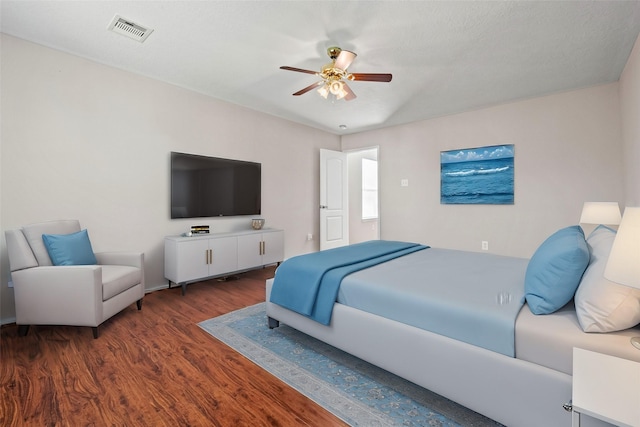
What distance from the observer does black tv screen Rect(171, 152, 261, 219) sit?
12.1 ft

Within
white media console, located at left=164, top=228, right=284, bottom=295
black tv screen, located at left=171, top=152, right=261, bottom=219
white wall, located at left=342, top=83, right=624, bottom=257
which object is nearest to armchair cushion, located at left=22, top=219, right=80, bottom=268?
white media console, located at left=164, top=228, right=284, bottom=295

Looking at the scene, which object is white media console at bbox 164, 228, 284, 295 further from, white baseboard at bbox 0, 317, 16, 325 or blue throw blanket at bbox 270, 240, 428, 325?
blue throw blanket at bbox 270, 240, 428, 325

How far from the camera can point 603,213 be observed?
2.63 m

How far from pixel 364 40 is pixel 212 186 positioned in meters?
2.61

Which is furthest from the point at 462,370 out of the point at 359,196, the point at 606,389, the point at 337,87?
the point at 359,196

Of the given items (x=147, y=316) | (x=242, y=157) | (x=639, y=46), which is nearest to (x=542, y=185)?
(x=639, y=46)

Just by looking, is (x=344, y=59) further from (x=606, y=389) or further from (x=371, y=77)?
(x=606, y=389)

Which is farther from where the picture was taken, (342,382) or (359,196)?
(359,196)

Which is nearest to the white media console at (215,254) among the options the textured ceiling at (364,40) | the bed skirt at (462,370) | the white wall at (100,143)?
the white wall at (100,143)

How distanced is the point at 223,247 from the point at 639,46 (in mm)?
4481

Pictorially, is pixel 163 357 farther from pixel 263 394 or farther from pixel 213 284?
pixel 213 284

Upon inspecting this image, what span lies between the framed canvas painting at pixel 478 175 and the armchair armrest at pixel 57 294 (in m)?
4.57

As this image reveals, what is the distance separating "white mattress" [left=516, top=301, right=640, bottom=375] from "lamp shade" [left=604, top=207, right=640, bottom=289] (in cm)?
34

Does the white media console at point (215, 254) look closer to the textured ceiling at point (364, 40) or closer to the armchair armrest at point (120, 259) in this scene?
the armchair armrest at point (120, 259)
